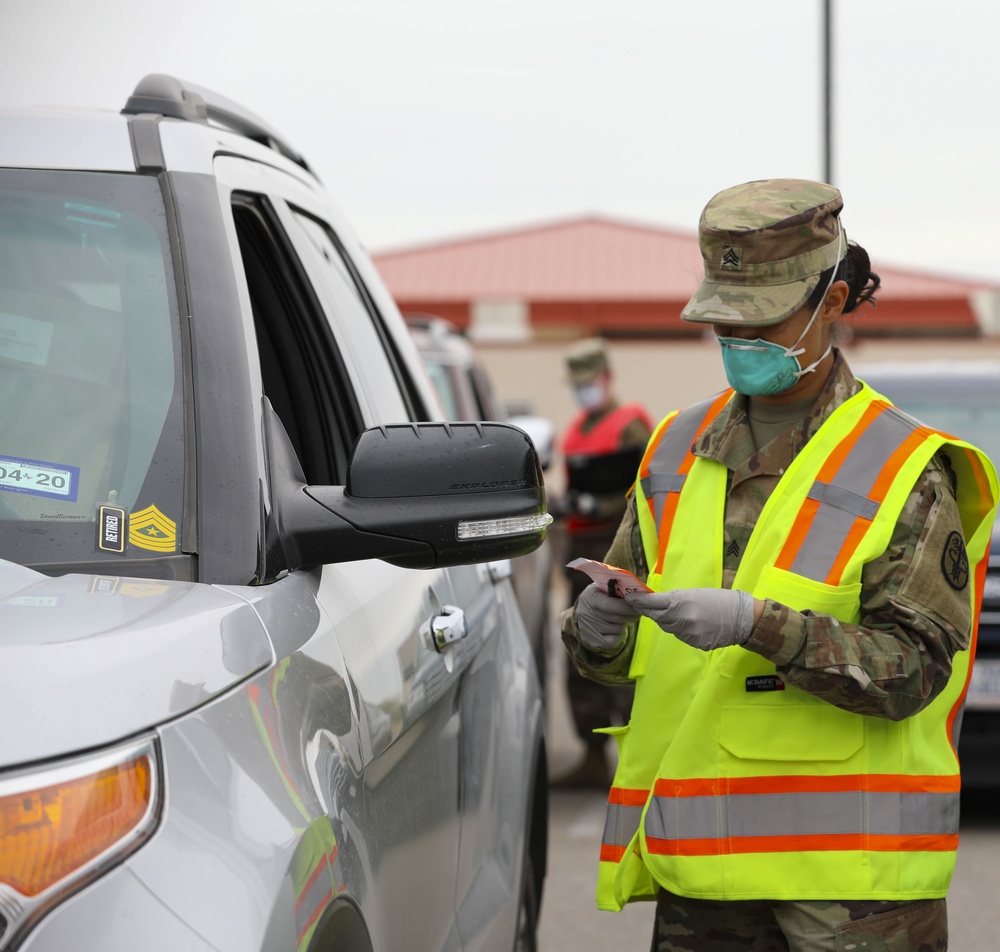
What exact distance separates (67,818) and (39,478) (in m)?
0.73

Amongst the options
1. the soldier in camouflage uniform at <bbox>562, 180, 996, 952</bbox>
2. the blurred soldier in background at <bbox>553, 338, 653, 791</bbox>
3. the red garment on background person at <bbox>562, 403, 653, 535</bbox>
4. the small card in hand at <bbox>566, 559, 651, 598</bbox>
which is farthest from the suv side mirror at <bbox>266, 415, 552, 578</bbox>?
the red garment on background person at <bbox>562, 403, 653, 535</bbox>

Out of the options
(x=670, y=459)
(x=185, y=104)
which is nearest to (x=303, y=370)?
(x=185, y=104)

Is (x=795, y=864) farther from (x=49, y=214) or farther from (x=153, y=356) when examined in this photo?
(x=49, y=214)

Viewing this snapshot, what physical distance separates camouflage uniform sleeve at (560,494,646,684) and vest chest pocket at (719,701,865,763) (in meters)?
0.28

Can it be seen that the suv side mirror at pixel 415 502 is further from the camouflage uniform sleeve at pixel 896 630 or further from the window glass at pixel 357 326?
the window glass at pixel 357 326

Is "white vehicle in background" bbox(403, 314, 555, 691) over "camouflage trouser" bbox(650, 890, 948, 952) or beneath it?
beneath

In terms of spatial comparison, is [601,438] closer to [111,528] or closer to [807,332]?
[807,332]

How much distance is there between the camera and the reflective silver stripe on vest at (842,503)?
8.17ft

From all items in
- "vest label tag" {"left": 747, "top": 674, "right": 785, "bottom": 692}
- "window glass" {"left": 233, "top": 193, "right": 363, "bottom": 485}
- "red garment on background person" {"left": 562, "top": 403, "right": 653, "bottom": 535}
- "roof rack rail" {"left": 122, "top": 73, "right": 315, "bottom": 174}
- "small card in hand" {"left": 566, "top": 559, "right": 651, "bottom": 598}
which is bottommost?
"red garment on background person" {"left": 562, "top": 403, "right": 653, "bottom": 535}

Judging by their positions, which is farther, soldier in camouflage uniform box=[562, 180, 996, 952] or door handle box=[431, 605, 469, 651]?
door handle box=[431, 605, 469, 651]

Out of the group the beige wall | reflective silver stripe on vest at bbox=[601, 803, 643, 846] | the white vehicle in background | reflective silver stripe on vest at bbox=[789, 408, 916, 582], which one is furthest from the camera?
the beige wall

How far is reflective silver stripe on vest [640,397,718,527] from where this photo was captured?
2.77 m

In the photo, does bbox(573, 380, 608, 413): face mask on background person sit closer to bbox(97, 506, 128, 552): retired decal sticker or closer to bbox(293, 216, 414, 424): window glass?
bbox(293, 216, 414, 424): window glass

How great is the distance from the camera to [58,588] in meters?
1.82
